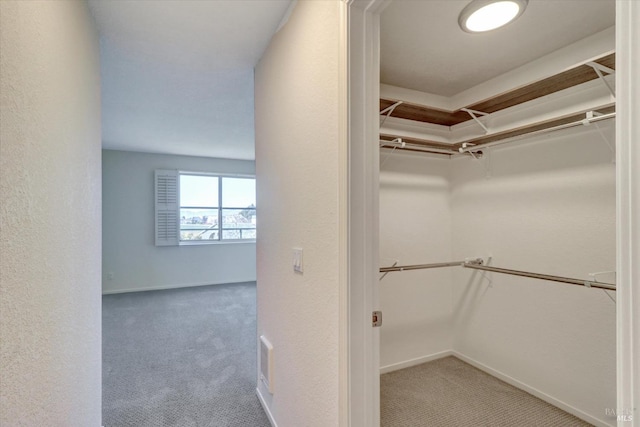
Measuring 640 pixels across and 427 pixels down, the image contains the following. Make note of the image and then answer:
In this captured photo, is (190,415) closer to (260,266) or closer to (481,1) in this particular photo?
(260,266)

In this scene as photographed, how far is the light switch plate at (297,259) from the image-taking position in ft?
4.92

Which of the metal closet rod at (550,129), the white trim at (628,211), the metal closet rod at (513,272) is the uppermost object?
the metal closet rod at (550,129)

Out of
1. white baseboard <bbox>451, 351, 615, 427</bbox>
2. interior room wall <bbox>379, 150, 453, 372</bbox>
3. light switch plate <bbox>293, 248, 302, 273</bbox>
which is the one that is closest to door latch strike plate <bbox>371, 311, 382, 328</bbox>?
light switch plate <bbox>293, 248, 302, 273</bbox>

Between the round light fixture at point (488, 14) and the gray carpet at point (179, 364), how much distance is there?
2.75 meters

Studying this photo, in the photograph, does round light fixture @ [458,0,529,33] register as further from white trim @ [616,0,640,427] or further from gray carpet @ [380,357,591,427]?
gray carpet @ [380,357,591,427]

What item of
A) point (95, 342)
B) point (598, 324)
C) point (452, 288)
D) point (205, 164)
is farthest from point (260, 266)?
point (205, 164)

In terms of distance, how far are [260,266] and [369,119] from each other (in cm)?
143

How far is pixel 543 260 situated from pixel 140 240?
5.84m

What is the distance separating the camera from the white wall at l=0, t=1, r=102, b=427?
79 centimetres

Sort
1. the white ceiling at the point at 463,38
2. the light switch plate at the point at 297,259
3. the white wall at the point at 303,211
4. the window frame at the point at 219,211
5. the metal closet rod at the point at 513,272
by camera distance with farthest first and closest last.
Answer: the window frame at the point at 219,211 < the metal closet rod at the point at 513,272 < the white ceiling at the point at 463,38 < the light switch plate at the point at 297,259 < the white wall at the point at 303,211

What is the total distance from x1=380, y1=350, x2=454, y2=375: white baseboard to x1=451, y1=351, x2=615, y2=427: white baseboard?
0.40 ft

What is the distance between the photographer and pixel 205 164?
19.3 ft

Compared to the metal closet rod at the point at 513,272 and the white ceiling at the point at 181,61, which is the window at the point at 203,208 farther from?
the metal closet rod at the point at 513,272

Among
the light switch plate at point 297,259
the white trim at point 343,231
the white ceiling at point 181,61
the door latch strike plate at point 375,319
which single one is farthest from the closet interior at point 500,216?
the door latch strike plate at point 375,319
